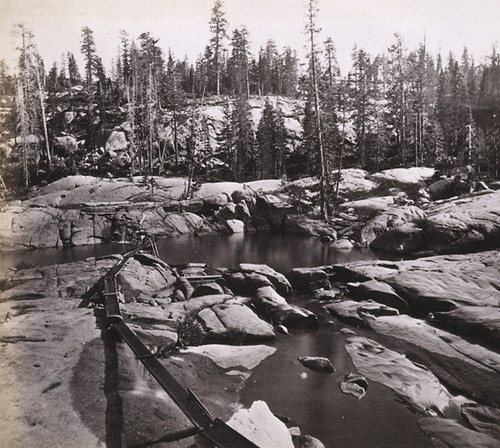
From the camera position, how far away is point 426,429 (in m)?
5.82

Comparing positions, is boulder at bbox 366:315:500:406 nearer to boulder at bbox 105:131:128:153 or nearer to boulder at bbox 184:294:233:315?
boulder at bbox 184:294:233:315

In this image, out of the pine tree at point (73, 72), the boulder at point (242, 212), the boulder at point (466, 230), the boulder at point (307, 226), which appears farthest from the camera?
the pine tree at point (73, 72)

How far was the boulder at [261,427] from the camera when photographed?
16.4 ft

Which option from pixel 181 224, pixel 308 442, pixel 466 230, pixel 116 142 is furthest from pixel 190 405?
pixel 116 142

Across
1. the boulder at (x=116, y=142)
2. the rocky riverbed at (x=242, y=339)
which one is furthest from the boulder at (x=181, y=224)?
the boulder at (x=116, y=142)

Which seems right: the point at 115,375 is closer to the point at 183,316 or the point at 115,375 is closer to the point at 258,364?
the point at 258,364

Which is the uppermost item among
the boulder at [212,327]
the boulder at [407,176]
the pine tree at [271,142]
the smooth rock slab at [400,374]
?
the pine tree at [271,142]

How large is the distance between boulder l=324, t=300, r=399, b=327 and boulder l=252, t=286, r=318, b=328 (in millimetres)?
954

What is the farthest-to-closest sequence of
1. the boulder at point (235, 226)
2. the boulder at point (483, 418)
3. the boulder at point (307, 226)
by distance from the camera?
the boulder at point (235, 226)
the boulder at point (307, 226)
the boulder at point (483, 418)

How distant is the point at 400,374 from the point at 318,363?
163 cm

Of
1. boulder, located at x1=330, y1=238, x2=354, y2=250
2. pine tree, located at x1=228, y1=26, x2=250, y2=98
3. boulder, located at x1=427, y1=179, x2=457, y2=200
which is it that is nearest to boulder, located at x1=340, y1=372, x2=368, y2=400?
boulder, located at x1=330, y1=238, x2=354, y2=250

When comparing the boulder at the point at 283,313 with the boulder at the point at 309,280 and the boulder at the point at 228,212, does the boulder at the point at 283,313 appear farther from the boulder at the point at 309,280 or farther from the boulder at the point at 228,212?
the boulder at the point at 228,212

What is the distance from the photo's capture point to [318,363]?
7.74 metres

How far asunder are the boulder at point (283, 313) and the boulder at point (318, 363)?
1.92 metres
